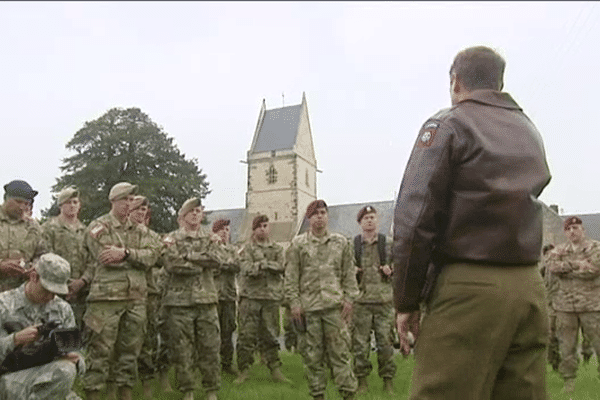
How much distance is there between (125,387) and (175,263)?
1.62 m

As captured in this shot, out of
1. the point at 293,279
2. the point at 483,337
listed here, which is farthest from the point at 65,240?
the point at 483,337

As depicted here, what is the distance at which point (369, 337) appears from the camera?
8414 millimetres

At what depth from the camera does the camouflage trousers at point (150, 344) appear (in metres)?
7.71

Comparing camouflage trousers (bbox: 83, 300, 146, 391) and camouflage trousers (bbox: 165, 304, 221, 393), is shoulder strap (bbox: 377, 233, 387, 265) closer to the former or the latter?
camouflage trousers (bbox: 165, 304, 221, 393)

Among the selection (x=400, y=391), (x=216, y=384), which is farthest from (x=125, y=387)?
(x=400, y=391)

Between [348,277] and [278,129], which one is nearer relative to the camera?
[348,277]

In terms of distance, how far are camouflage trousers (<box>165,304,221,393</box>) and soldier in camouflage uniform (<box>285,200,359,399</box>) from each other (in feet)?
3.67

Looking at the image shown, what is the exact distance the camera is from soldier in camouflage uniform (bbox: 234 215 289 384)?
30.5ft

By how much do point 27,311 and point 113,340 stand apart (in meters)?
2.07

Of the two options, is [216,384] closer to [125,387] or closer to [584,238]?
[125,387]

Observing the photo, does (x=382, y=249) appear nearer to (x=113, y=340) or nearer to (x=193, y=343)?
(x=193, y=343)

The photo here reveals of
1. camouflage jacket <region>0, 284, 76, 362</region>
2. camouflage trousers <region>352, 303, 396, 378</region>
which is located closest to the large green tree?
camouflage trousers <region>352, 303, 396, 378</region>

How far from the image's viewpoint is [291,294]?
23.1ft

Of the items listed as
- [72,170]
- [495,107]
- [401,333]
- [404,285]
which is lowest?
[401,333]
